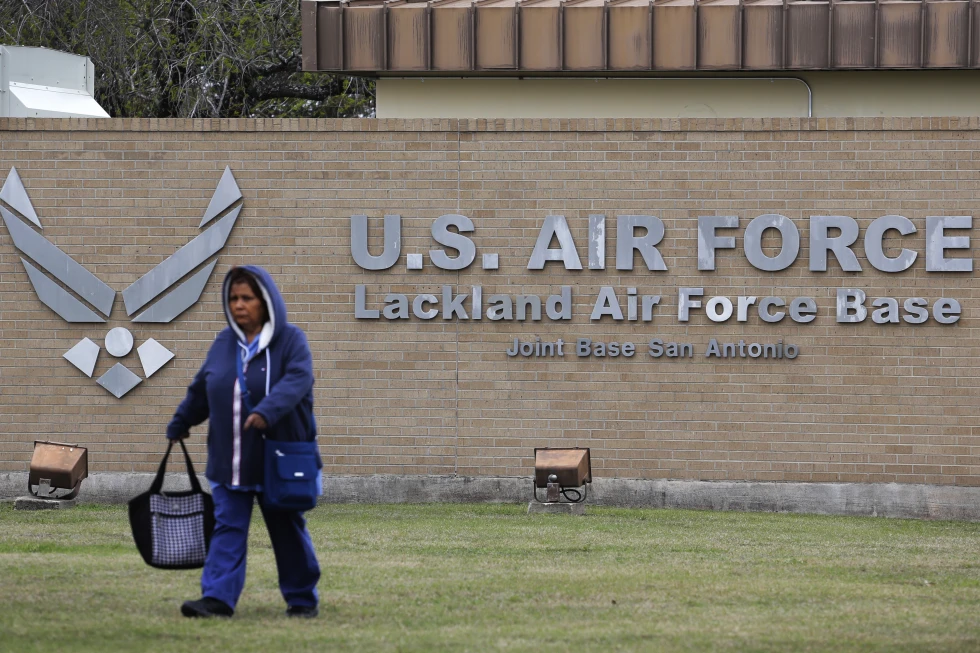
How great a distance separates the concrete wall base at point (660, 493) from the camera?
44.3 feet

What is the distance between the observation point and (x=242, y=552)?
7.23 meters

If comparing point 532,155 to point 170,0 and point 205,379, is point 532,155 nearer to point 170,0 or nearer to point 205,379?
point 205,379

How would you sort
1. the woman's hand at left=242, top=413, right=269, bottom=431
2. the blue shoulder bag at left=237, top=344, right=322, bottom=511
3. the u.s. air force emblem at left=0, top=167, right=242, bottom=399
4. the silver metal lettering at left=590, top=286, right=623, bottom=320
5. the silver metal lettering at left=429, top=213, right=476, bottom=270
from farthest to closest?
1. the u.s. air force emblem at left=0, top=167, right=242, bottom=399
2. the silver metal lettering at left=429, top=213, right=476, bottom=270
3. the silver metal lettering at left=590, top=286, right=623, bottom=320
4. the blue shoulder bag at left=237, top=344, right=322, bottom=511
5. the woman's hand at left=242, top=413, right=269, bottom=431

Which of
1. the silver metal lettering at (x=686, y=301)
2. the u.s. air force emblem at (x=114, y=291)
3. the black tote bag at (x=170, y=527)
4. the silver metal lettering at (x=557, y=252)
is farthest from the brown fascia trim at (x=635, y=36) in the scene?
the black tote bag at (x=170, y=527)

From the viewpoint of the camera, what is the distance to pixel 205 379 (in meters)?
7.32

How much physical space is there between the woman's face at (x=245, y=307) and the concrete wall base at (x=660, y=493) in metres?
6.71

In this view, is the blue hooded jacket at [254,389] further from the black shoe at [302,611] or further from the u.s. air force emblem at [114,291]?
the u.s. air force emblem at [114,291]

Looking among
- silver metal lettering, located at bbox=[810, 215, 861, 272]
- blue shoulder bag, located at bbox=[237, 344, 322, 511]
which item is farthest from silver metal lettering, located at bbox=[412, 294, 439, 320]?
blue shoulder bag, located at bbox=[237, 344, 322, 511]

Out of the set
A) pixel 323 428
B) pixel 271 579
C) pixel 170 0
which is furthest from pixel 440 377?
pixel 170 0

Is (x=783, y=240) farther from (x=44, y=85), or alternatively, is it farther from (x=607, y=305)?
(x=44, y=85)

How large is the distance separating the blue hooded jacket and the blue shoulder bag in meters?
0.08

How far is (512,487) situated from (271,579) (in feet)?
17.2

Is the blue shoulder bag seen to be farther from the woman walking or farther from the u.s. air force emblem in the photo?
the u.s. air force emblem

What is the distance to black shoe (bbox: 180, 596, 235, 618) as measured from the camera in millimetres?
7148
